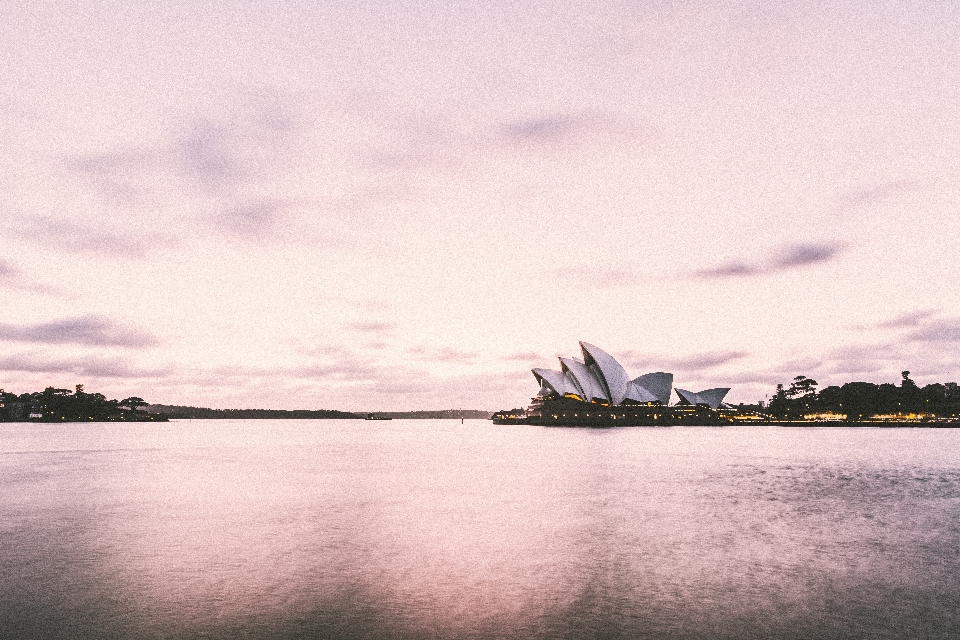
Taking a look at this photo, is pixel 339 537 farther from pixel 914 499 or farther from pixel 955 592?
pixel 914 499

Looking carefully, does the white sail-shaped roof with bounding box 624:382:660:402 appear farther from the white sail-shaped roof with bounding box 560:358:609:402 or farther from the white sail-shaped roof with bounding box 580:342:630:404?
the white sail-shaped roof with bounding box 560:358:609:402

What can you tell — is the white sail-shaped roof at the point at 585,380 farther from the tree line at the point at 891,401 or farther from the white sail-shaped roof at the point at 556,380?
the tree line at the point at 891,401

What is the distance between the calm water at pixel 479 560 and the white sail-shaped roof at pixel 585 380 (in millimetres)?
101839

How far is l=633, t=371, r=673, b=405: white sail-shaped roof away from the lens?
168250 mm

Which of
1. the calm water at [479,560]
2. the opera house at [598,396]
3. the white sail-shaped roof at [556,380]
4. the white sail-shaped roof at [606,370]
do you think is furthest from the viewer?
the white sail-shaped roof at [556,380]

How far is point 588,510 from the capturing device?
2512cm

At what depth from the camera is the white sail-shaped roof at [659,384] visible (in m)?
168

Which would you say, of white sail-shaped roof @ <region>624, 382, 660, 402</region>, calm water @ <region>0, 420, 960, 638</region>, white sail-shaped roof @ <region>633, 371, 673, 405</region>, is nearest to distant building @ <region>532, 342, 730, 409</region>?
white sail-shaped roof @ <region>624, 382, 660, 402</region>

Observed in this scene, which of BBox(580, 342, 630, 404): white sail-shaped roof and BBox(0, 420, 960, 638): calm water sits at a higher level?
BBox(580, 342, 630, 404): white sail-shaped roof

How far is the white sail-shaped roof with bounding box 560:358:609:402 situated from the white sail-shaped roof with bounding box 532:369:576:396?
2804mm

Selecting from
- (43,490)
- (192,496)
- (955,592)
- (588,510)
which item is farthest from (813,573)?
(43,490)

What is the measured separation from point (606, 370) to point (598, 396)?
7.64 meters

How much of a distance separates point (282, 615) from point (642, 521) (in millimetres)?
14644

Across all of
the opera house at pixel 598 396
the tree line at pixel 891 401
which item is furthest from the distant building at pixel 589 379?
the tree line at pixel 891 401
